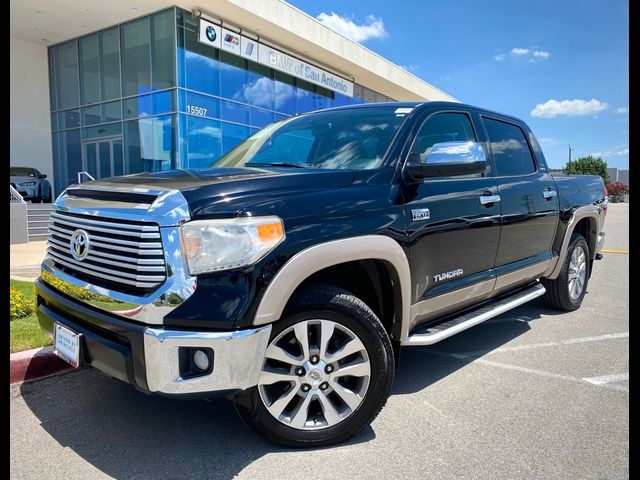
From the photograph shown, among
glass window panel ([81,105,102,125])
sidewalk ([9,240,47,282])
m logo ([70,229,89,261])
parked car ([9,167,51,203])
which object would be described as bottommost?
sidewalk ([9,240,47,282])

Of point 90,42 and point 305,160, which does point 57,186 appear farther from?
point 305,160

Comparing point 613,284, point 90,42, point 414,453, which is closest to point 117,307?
point 414,453

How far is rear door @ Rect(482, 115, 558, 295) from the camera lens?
4026mm

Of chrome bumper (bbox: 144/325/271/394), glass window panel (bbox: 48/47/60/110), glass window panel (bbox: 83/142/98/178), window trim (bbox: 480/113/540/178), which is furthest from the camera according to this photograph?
glass window panel (bbox: 48/47/60/110)

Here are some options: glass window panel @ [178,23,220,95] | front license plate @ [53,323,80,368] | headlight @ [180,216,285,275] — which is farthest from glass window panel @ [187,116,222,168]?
headlight @ [180,216,285,275]

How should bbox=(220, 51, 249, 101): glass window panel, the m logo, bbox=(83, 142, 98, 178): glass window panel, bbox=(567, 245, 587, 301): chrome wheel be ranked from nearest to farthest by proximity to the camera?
the m logo
bbox=(567, 245, 587, 301): chrome wheel
bbox=(220, 51, 249, 101): glass window panel
bbox=(83, 142, 98, 178): glass window panel

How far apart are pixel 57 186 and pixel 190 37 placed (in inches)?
365

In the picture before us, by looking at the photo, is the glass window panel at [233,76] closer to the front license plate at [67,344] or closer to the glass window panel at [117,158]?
the glass window panel at [117,158]

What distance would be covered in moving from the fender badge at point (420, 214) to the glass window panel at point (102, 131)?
17.8 metres

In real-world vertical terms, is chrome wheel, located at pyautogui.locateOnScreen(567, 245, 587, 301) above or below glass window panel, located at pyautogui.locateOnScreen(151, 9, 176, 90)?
below

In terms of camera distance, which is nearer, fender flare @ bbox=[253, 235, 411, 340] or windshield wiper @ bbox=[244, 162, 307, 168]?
fender flare @ bbox=[253, 235, 411, 340]

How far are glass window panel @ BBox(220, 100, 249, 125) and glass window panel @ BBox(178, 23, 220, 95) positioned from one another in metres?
0.56

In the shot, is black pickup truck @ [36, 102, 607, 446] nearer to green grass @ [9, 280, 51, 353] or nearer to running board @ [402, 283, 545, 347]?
running board @ [402, 283, 545, 347]

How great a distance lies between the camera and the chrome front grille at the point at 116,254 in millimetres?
2266
